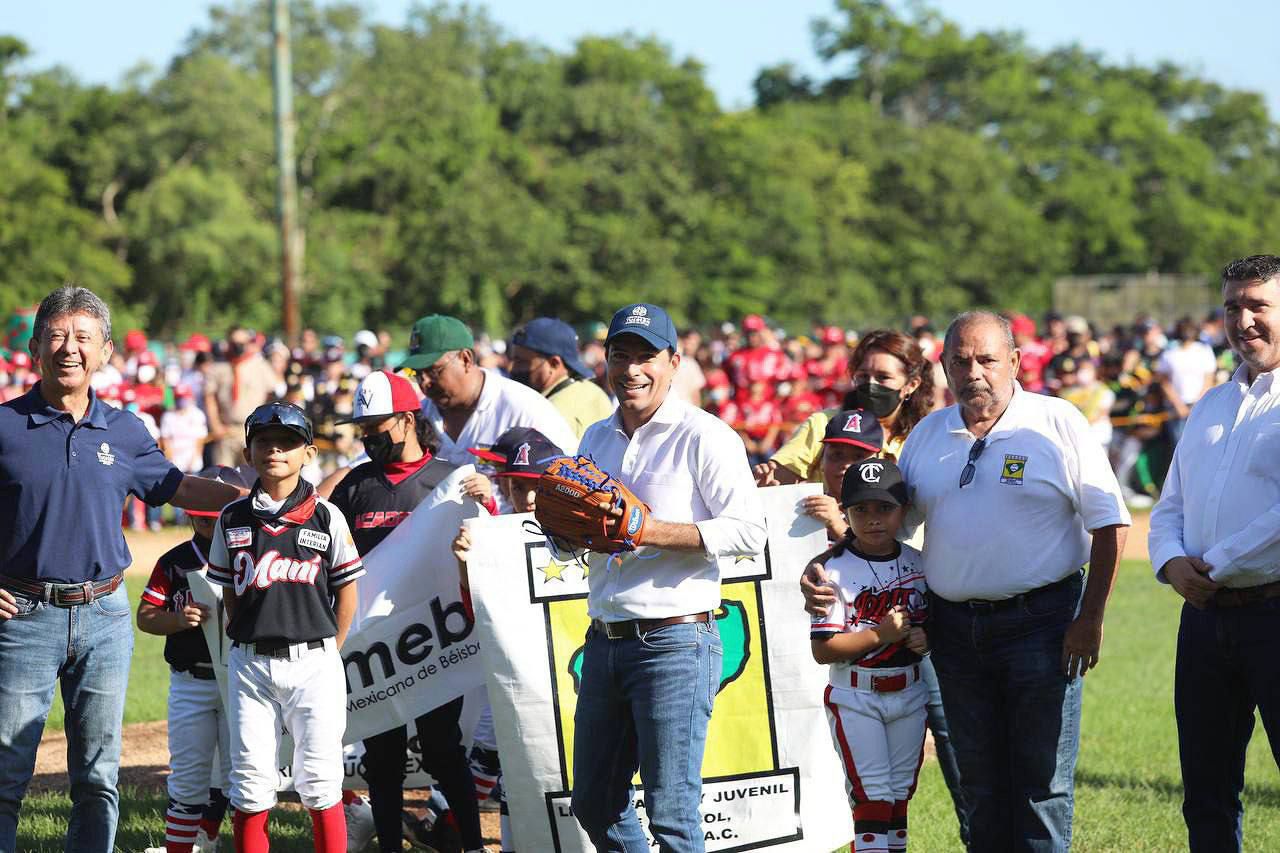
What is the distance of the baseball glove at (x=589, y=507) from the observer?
450cm

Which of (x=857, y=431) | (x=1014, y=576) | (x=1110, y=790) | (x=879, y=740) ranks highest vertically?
(x=857, y=431)

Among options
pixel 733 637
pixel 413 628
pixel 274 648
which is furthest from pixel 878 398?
pixel 274 648

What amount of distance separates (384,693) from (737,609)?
1.50 meters

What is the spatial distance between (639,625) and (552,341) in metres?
3.42

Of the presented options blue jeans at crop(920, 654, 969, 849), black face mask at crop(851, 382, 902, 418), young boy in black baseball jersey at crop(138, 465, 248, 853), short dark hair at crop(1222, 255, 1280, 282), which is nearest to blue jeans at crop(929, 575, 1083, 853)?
blue jeans at crop(920, 654, 969, 849)

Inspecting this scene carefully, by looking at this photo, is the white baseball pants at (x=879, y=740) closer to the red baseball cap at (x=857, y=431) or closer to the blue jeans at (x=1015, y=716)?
the blue jeans at (x=1015, y=716)

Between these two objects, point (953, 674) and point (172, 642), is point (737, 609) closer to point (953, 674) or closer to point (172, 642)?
point (953, 674)

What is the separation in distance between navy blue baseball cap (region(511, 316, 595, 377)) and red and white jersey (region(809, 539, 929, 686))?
3002 mm

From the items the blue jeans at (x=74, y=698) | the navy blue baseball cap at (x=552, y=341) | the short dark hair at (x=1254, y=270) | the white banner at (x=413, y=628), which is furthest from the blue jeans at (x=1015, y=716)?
the navy blue baseball cap at (x=552, y=341)

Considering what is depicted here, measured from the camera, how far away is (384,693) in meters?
6.11

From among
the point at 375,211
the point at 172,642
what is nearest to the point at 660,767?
the point at 172,642

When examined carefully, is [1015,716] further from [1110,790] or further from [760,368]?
[760,368]

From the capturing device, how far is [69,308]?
531 cm

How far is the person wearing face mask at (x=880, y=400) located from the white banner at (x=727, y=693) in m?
0.42
